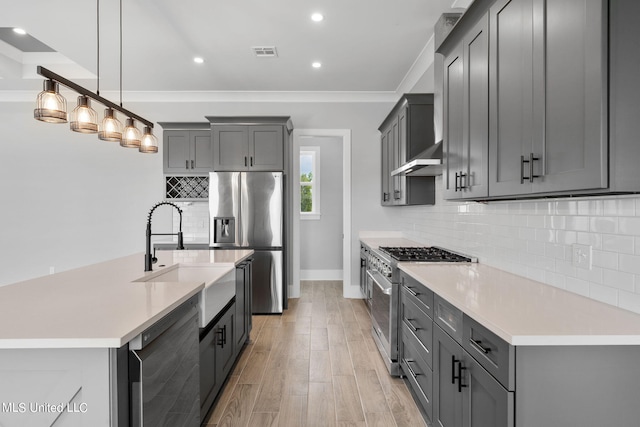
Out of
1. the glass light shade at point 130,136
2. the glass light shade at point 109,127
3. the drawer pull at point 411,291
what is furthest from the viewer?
the glass light shade at point 130,136

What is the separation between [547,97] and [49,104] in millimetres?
2467

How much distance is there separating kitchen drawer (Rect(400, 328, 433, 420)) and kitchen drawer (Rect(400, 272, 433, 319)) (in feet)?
0.92

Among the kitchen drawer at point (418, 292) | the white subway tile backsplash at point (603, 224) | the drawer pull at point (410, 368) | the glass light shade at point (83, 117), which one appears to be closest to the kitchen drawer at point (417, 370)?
the drawer pull at point (410, 368)

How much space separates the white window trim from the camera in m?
6.91

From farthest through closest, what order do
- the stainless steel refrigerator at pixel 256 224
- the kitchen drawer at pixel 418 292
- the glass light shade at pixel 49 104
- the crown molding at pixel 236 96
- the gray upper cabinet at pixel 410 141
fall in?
the crown molding at pixel 236 96, the stainless steel refrigerator at pixel 256 224, the gray upper cabinet at pixel 410 141, the kitchen drawer at pixel 418 292, the glass light shade at pixel 49 104

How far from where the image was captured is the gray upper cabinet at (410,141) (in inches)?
142

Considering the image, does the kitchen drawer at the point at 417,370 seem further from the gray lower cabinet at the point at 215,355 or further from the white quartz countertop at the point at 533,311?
the gray lower cabinet at the point at 215,355

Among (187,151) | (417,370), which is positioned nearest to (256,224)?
(187,151)

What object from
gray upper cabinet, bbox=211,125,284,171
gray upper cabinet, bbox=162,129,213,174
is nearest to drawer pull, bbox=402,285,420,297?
gray upper cabinet, bbox=211,125,284,171

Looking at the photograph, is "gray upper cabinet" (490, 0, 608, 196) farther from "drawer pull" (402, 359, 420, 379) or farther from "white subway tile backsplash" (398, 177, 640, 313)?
"drawer pull" (402, 359, 420, 379)

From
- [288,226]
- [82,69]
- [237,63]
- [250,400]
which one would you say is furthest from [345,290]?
[82,69]

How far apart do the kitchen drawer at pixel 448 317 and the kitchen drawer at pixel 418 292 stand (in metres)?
Answer: 0.09

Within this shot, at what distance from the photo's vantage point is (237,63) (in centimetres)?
425

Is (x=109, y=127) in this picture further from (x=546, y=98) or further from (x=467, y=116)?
(x=546, y=98)
